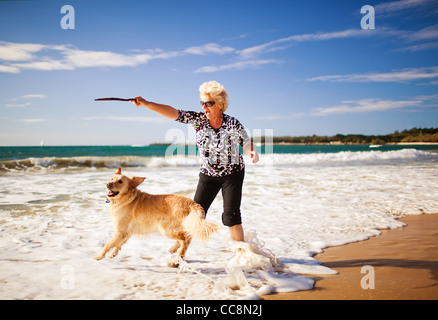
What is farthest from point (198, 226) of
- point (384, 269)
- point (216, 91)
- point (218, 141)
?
point (384, 269)

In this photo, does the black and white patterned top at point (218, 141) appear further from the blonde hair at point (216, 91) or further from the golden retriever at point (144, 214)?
the golden retriever at point (144, 214)

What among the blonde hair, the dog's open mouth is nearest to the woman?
the blonde hair

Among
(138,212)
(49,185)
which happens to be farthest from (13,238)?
(49,185)

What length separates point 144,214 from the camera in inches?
148

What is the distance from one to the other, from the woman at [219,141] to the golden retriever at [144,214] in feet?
1.38

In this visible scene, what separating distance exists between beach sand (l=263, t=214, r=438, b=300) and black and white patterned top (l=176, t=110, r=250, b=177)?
1.51 m

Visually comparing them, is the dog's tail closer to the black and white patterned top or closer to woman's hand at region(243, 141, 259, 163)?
the black and white patterned top

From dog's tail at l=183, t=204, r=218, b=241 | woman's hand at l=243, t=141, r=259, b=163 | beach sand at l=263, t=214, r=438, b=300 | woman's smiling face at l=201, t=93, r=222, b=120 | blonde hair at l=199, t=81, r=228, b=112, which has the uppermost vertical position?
blonde hair at l=199, t=81, r=228, b=112

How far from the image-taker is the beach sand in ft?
9.66

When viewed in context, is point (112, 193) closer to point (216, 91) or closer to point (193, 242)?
point (216, 91)

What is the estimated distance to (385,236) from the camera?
509cm

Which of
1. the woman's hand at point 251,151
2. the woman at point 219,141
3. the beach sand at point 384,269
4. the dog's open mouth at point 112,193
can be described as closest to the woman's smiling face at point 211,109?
the woman at point 219,141
